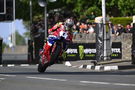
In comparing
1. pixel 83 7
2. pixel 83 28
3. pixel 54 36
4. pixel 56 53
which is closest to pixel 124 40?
pixel 83 28

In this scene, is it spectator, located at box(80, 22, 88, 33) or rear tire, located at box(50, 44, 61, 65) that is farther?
spectator, located at box(80, 22, 88, 33)

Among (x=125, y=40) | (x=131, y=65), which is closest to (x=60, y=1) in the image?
(x=125, y=40)

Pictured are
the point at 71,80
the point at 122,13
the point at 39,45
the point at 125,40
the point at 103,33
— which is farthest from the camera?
the point at 122,13

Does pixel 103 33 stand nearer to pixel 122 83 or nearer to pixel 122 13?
pixel 122 83

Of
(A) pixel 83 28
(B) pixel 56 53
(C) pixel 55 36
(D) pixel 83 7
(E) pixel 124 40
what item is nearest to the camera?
(B) pixel 56 53

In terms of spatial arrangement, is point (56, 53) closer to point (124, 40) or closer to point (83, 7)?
point (124, 40)

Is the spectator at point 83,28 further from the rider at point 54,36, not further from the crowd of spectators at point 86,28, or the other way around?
the rider at point 54,36

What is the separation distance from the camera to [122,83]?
13883 mm

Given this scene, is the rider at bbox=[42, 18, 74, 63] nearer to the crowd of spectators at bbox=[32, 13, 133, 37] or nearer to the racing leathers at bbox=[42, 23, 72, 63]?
the racing leathers at bbox=[42, 23, 72, 63]

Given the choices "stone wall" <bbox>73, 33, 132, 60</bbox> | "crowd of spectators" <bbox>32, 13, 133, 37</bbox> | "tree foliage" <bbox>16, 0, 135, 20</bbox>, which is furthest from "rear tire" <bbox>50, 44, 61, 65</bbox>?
"tree foliage" <bbox>16, 0, 135, 20</bbox>

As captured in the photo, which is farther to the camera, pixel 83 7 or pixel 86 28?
pixel 83 7

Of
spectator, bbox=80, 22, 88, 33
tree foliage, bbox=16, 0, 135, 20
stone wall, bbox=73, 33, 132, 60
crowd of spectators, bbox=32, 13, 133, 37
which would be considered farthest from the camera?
tree foliage, bbox=16, 0, 135, 20

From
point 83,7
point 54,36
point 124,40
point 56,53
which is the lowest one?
point 56,53

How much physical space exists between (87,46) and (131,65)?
7956mm
